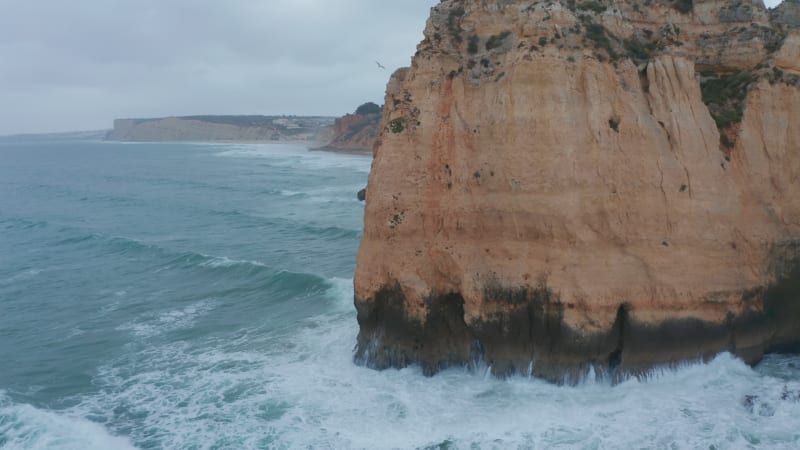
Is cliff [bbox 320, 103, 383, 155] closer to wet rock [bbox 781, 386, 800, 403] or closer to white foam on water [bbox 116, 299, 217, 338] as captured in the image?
white foam on water [bbox 116, 299, 217, 338]

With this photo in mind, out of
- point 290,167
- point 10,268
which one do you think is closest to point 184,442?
point 10,268

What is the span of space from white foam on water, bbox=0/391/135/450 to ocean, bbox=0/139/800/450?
45mm

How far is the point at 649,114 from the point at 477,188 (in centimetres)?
460

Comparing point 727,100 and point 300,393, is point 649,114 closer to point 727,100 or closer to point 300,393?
point 727,100

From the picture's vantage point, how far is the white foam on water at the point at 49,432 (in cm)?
1330

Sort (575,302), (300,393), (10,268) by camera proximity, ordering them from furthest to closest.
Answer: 1. (10,268)
2. (300,393)
3. (575,302)

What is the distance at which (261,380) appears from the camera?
51.2ft

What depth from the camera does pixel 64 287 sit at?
82.3 feet

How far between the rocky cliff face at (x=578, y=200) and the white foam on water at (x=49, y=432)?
6402mm

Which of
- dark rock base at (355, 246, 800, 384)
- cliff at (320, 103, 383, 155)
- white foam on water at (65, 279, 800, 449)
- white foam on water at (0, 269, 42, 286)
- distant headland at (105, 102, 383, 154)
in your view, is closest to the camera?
white foam on water at (65, 279, 800, 449)

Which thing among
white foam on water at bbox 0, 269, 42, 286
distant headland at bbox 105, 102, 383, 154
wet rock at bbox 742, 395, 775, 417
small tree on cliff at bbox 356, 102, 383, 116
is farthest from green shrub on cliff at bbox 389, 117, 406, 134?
small tree on cliff at bbox 356, 102, 383, 116

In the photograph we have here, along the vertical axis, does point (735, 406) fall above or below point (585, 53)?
below

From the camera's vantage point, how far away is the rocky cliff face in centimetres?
1389

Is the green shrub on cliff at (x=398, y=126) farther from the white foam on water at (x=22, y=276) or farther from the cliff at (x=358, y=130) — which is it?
the cliff at (x=358, y=130)
